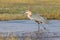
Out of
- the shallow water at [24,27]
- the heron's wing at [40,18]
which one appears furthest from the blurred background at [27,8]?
the heron's wing at [40,18]

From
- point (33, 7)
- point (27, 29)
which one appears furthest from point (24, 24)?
point (33, 7)

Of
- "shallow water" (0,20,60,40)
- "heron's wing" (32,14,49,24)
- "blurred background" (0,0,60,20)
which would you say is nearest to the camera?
"shallow water" (0,20,60,40)

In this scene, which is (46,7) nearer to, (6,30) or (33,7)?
(33,7)

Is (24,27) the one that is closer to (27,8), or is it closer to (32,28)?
(32,28)

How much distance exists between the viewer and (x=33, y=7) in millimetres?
13727

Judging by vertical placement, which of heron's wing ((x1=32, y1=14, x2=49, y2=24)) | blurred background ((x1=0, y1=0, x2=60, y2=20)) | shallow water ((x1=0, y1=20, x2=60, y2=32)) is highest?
heron's wing ((x1=32, y1=14, x2=49, y2=24))

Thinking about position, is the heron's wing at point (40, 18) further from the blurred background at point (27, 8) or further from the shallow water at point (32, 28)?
the blurred background at point (27, 8)

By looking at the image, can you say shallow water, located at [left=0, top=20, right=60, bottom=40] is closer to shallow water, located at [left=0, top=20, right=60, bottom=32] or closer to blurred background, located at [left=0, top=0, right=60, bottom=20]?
shallow water, located at [left=0, top=20, right=60, bottom=32]

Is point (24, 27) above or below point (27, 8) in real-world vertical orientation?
above

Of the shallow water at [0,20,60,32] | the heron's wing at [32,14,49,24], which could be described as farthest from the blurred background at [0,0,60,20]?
the heron's wing at [32,14,49,24]

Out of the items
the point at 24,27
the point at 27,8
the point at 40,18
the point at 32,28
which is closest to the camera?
the point at 40,18

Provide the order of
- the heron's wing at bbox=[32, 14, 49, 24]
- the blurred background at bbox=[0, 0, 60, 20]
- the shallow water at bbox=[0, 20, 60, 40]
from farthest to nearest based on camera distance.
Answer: the blurred background at bbox=[0, 0, 60, 20] < the heron's wing at bbox=[32, 14, 49, 24] < the shallow water at bbox=[0, 20, 60, 40]

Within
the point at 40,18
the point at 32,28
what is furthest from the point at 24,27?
the point at 40,18

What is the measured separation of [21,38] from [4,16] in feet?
14.6
